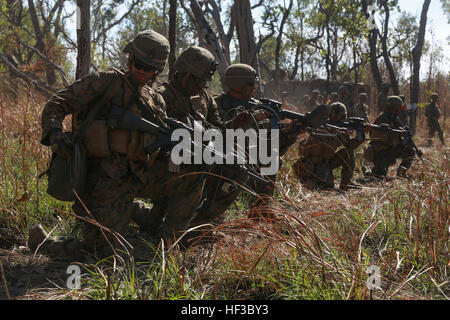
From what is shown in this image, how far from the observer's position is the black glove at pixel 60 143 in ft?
8.61

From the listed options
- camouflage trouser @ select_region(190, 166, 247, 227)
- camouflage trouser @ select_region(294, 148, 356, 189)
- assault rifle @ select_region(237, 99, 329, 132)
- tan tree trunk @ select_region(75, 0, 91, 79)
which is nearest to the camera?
camouflage trouser @ select_region(190, 166, 247, 227)

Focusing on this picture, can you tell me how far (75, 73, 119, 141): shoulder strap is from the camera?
9.16ft

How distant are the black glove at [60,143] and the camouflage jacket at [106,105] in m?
0.04

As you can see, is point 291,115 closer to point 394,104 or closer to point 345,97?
point 394,104

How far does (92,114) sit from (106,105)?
0.13m

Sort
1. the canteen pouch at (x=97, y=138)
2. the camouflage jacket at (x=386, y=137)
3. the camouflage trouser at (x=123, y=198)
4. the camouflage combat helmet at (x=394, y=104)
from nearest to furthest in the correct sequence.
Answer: the canteen pouch at (x=97, y=138)
the camouflage trouser at (x=123, y=198)
the camouflage jacket at (x=386, y=137)
the camouflage combat helmet at (x=394, y=104)

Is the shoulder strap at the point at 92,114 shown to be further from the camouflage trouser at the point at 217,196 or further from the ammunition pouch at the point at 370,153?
the ammunition pouch at the point at 370,153

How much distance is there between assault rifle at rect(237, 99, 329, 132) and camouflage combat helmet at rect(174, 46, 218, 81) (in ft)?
2.52

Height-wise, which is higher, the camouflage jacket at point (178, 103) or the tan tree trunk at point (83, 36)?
the tan tree trunk at point (83, 36)

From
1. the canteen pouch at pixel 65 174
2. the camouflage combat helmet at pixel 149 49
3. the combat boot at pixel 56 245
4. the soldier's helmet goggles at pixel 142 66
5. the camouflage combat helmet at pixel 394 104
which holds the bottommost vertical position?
the combat boot at pixel 56 245

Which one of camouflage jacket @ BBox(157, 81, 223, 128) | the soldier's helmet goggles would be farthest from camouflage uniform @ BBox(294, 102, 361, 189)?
the soldier's helmet goggles

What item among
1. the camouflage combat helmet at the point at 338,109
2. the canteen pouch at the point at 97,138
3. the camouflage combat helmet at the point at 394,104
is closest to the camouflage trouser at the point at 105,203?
the canteen pouch at the point at 97,138

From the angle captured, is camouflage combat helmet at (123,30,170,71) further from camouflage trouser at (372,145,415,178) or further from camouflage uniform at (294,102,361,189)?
camouflage trouser at (372,145,415,178)

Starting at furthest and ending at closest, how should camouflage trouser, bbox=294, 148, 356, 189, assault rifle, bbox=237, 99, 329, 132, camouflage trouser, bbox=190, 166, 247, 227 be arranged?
camouflage trouser, bbox=294, 148, 356, 189
assault rifle, bbox=237, 99, 329, 132
camouflage trouser, bbox=190, 166, 247, 227
